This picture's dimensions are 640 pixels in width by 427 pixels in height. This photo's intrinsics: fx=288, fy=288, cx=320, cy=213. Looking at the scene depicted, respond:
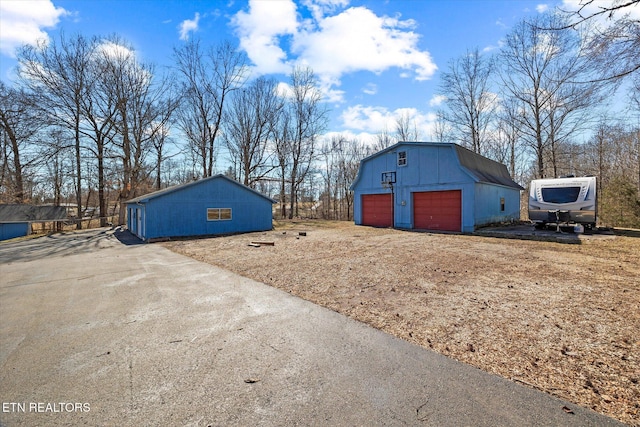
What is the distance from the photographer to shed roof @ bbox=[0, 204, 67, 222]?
21.8 metres

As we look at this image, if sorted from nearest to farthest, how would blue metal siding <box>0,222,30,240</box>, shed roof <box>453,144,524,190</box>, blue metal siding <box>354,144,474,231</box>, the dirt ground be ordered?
the dirt ground → blue metal siding <box>354,144,474,231</box> → shed roof <box>453,144,524,190</box> → blue metal siding <box>0,222,30,240</box>

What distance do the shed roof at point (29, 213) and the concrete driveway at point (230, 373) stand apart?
81.3 feet

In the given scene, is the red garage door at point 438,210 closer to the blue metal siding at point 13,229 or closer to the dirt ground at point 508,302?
the dirt ground at point 508,302

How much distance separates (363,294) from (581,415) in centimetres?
321

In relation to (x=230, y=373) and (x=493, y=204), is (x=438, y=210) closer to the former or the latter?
(x=493, y=204)

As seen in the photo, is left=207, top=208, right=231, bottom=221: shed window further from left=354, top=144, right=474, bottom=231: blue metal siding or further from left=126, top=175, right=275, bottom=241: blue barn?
left=354, top=144, right=474, bottom=231: blue metal siding

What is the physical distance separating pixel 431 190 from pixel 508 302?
11922 mm

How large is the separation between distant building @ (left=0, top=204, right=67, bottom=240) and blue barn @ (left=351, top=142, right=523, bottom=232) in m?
24.0

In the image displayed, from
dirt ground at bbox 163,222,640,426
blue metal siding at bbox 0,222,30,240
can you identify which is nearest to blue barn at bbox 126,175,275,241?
dirt ground at bbox 163,222,640,426

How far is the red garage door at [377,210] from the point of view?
17734mm

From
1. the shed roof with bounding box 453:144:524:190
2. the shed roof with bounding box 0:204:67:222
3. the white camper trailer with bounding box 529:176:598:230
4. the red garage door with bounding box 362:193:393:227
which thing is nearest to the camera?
the white camper trailer with bounding box 529:176:598:230

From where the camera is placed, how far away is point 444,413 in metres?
2.12

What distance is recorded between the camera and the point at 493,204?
633 inches

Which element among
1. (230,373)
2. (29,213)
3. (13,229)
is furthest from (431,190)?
(13,229)
